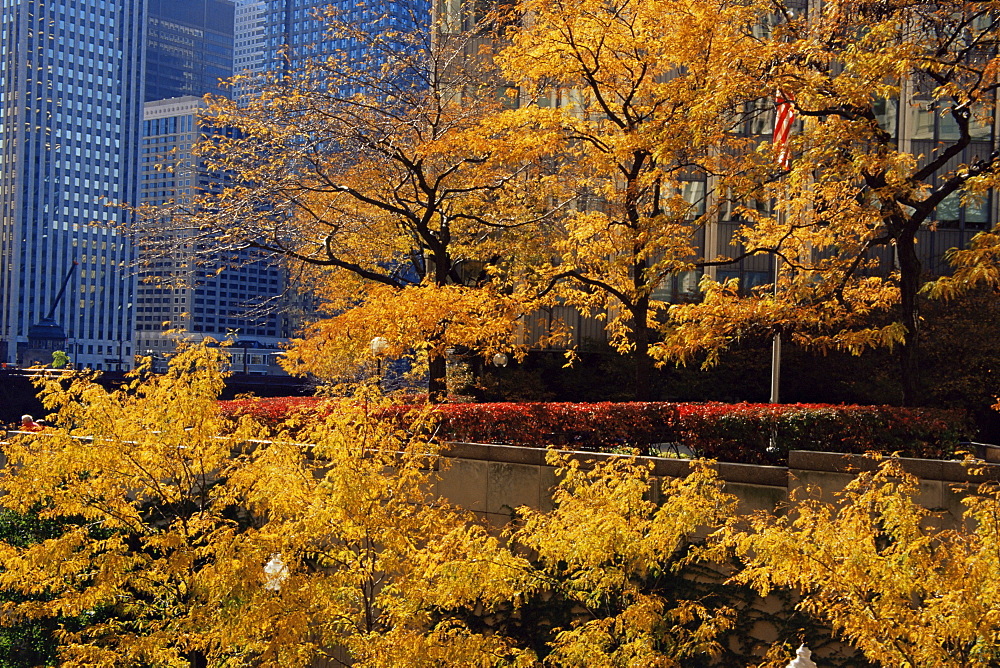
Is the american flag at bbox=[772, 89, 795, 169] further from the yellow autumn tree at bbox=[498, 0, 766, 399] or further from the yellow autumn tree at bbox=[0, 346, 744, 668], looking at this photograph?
the yellow autumn tree at bbox=[0, 346, 744, 668]

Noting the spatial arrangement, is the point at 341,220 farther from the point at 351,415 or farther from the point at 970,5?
the point at 970,5

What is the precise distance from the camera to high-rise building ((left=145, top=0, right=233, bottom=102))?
559 feet

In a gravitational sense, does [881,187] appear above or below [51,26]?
below

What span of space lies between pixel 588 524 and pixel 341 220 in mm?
16851

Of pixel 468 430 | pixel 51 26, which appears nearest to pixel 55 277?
pixel 51 26

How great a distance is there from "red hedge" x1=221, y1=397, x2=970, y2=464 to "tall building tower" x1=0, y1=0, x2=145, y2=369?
14476 cm

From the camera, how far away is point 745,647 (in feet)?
44.5

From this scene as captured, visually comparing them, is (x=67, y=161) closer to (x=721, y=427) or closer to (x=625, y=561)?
(x=721, y=427)

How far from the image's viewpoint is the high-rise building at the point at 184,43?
17025cm

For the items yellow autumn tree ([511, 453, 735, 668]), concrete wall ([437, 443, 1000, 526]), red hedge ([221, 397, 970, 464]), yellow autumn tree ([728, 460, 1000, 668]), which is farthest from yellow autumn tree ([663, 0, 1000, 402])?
yellow autumn tree ([728, 460, 1000, 668])

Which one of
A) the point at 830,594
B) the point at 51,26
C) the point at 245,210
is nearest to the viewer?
the point at 830,594

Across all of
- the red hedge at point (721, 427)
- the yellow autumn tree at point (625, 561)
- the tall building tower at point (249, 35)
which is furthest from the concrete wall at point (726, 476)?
the tall building tower at point (249, 35)

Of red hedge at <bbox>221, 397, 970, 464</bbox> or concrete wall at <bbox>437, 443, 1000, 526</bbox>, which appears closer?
concrete wall at <bbox>437, 443, 1000, 526</bbox>

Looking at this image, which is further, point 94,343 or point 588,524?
point 94,343
